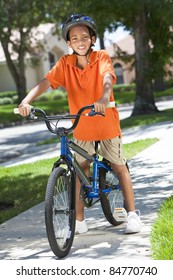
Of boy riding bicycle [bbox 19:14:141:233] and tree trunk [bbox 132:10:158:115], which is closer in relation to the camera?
boy riding bicycle [bbox 19:14:141:233]

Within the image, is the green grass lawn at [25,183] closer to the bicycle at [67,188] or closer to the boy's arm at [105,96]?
the bicycle at [67,188]

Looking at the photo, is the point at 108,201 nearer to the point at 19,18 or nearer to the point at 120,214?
the point at 120,214

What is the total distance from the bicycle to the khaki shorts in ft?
0.17

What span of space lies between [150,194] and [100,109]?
2.96m

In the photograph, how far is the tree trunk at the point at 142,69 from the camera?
2569 cm

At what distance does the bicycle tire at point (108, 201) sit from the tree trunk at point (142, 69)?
63.0 feet

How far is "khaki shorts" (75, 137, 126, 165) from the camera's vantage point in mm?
6219

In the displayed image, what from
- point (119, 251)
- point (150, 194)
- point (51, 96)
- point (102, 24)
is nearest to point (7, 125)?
point (102, 24)

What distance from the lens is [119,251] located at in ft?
18.3

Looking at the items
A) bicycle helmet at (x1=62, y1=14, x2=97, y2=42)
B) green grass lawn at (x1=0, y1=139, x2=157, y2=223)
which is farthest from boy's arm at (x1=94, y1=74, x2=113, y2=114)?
green grass lawn at (x1=0, y1=139, x2=157, y2=223)

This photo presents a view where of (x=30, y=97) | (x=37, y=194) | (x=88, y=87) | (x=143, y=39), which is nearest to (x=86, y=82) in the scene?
(x=88, y=87)

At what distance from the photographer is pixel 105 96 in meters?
5.66

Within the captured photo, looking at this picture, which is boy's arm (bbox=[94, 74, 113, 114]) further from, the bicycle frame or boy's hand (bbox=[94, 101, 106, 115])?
the bicycle frame

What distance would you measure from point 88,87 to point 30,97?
0.48 metres
